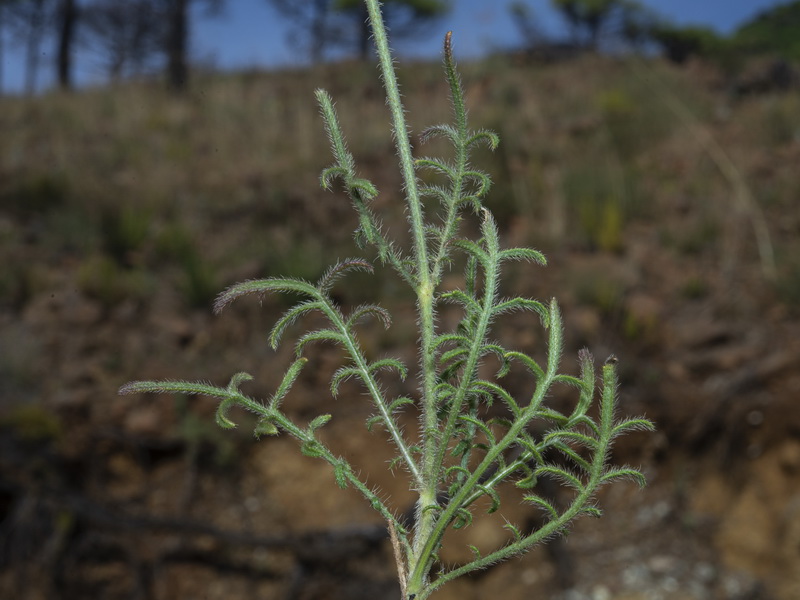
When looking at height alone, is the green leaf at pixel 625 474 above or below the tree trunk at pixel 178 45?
below

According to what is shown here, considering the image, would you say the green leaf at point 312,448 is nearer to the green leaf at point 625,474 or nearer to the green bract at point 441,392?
the green bract at point 441,392

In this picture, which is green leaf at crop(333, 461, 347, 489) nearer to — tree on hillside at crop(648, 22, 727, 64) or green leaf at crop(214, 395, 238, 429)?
green leaf at crop(214, 395, 238, 429)

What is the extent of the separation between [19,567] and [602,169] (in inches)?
186

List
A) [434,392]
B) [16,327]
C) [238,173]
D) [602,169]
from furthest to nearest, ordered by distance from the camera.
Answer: [238,173]
[602,169]
[16,327]
[434,392]

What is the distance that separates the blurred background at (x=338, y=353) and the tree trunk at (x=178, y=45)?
3.69 m

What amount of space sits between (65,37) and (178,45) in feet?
17.6

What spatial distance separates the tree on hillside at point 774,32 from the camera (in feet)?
43.4

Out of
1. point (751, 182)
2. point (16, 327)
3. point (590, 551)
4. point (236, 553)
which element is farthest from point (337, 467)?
point (751, 182)

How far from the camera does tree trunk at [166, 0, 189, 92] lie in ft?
32.8

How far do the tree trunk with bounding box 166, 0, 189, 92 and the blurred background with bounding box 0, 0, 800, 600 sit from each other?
3.69 m

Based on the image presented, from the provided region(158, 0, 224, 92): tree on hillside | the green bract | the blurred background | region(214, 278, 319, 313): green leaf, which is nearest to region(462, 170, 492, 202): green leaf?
the green bract

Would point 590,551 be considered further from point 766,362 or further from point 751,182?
point 751,182

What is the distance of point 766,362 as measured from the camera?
153 inches

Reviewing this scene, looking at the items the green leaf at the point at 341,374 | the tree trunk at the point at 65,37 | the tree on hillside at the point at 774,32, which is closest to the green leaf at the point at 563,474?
the green leaf at the point at 341,374
